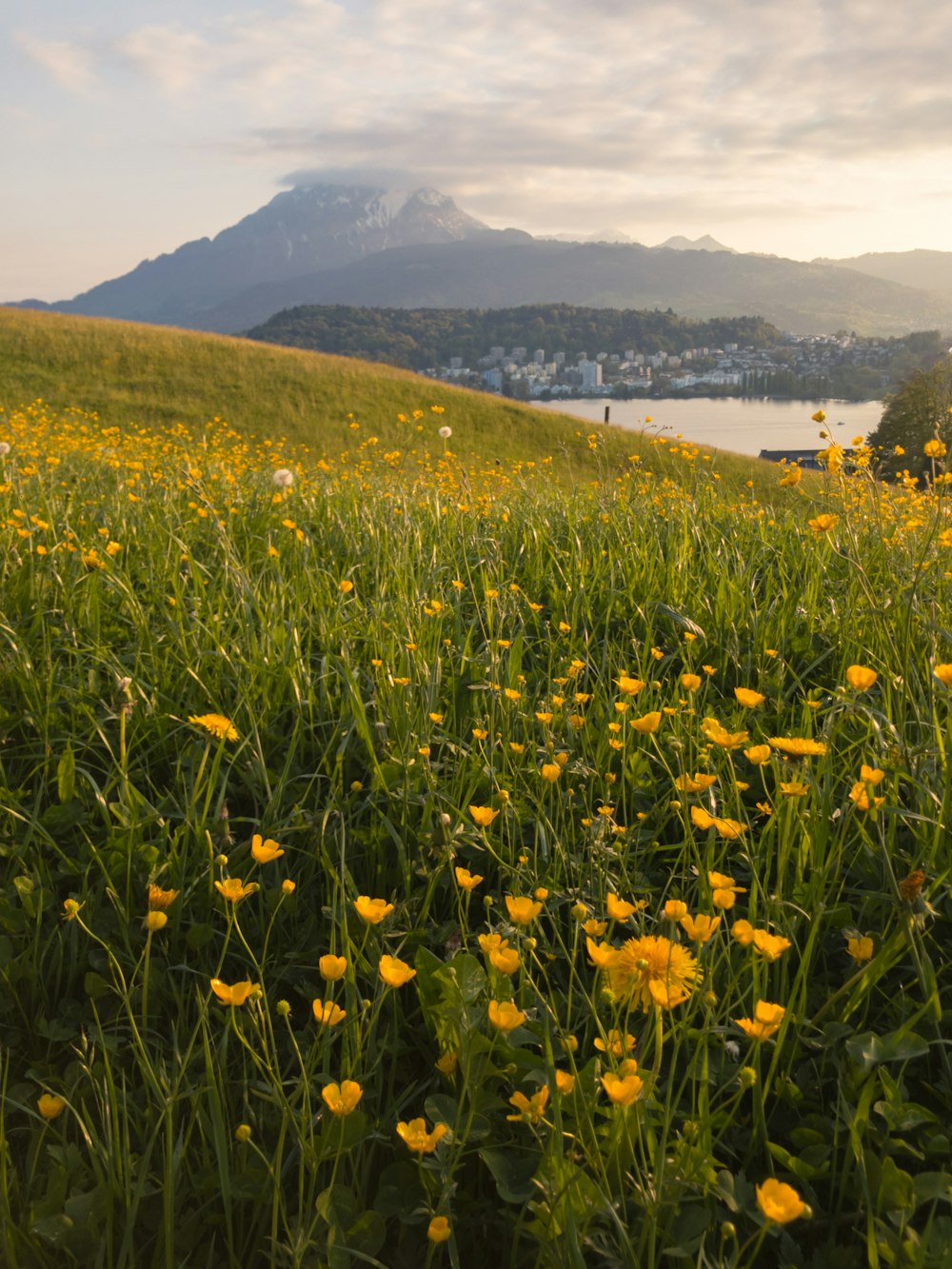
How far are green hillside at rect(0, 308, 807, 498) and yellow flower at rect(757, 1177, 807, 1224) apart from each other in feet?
60.9

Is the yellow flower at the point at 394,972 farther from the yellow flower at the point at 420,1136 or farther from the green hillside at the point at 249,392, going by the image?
the green hillside at the point at 249,392

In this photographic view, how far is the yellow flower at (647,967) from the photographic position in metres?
1.05

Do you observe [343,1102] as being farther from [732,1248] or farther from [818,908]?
[818,908]

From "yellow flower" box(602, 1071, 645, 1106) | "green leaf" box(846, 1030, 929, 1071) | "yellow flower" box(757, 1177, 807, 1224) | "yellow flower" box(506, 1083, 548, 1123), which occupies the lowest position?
"yellow flower" box(506, 1083, 548, 1123)

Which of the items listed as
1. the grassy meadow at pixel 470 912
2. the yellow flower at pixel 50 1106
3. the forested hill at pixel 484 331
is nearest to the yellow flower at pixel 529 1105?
the grassy meadow at pixel 470 912

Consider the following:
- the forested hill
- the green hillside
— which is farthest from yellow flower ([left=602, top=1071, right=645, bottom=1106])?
the forested hill

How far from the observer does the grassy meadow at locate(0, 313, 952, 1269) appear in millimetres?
1098

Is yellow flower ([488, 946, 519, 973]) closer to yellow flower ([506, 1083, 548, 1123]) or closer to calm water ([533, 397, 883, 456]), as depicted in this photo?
yellow flower ([506, 1083, 548, 1123])

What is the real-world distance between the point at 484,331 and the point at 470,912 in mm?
108044

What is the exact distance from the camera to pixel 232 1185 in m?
1.16

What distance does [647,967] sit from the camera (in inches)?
41.8

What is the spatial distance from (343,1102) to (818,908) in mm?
811

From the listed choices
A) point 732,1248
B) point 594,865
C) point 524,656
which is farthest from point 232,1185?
point 524,656

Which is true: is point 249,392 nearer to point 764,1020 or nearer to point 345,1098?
point 345,1098
